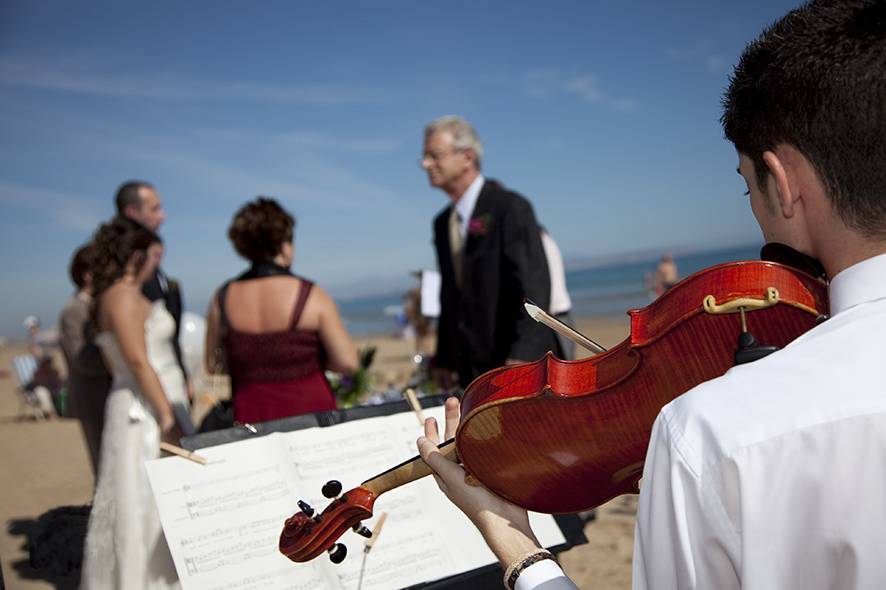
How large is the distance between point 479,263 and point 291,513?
207 centimetres

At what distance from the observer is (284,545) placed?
148 centimetres

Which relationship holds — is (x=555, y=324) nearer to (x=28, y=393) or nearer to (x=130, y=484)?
(x=130, y=484)

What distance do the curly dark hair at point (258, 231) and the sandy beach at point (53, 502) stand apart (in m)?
0.85

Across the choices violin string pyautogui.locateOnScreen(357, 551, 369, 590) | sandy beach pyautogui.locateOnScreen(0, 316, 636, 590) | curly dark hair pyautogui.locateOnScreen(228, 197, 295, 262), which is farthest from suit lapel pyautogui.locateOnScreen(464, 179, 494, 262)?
violin string pyautogui.locateOnScreen(357, 551, 369, 590)

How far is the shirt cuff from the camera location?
111 cm

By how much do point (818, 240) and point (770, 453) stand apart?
1.07 feet

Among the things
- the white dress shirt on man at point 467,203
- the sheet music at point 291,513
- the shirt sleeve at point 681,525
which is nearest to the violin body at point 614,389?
the shirt sleeve at point 681,525

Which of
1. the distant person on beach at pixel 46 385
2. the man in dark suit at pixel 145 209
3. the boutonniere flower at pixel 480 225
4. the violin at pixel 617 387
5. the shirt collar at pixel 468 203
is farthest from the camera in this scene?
the distant person on beach at pixel 46 385

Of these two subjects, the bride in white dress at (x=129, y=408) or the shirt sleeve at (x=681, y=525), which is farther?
the bride in white dress at (x=129, y=408)

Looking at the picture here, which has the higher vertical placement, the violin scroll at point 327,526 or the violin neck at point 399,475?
the violin neck at point 399,475

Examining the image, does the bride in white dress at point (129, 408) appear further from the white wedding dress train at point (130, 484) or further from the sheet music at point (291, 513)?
the sheet music at point (291, 513)

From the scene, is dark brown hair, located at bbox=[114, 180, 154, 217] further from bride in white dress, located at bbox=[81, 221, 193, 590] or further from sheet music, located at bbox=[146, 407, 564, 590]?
sheet music, located at bbox=[146, 407, 564, 590]

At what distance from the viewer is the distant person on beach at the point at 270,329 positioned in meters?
3.24

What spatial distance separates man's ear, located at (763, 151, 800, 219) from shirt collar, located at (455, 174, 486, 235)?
9.20ft
